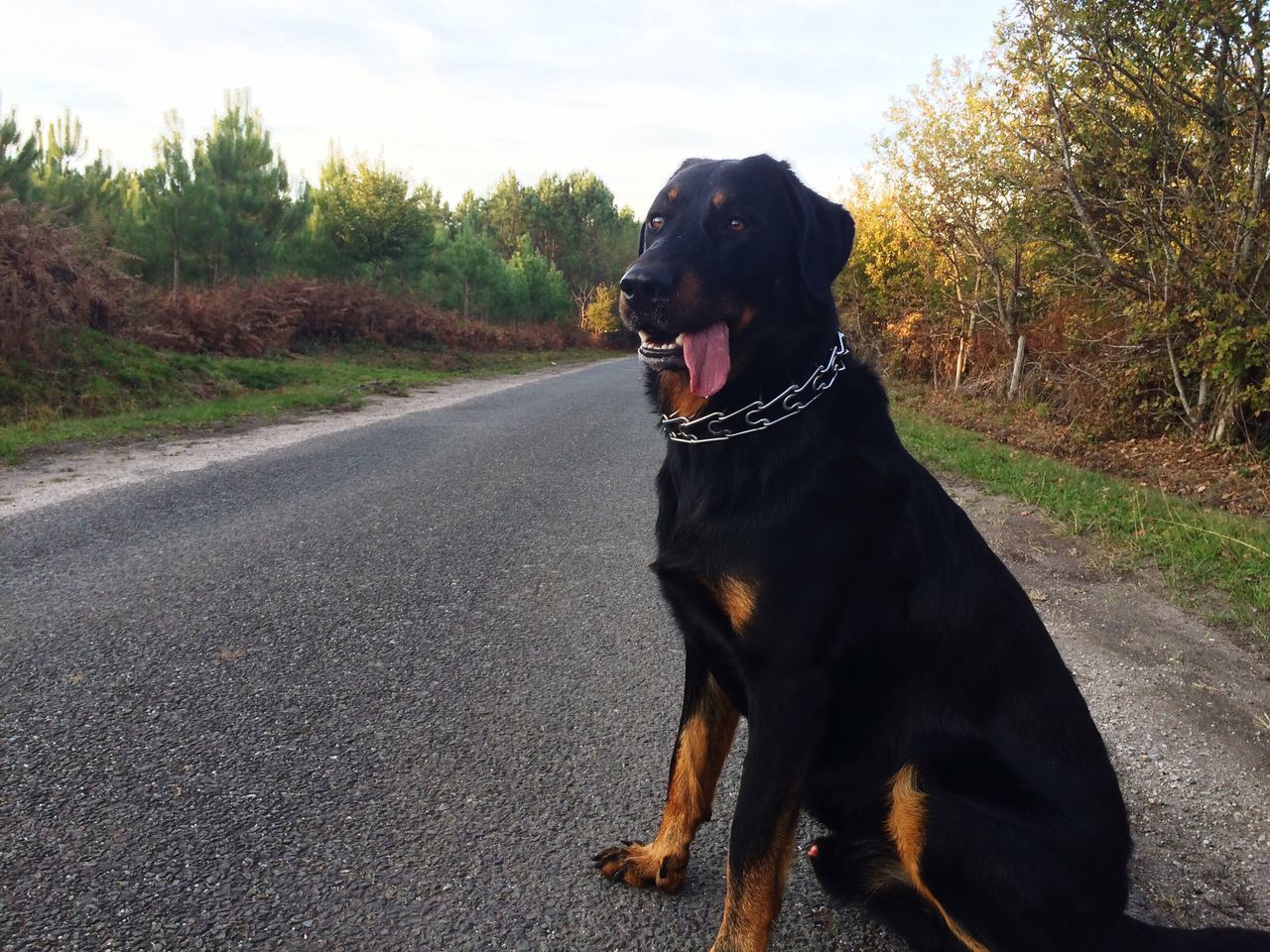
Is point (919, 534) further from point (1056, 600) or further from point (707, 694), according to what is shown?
point (1056, 600)

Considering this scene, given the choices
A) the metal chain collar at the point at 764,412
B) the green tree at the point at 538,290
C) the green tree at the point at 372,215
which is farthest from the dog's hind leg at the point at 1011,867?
the green tree at the point at 538,290

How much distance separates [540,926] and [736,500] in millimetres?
1098

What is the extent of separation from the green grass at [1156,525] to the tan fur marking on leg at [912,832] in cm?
331

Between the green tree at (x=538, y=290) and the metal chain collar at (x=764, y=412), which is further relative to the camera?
the green tree at (x=538, y=290)

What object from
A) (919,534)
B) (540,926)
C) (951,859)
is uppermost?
(919,534)

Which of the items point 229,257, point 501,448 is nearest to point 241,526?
point 501,448

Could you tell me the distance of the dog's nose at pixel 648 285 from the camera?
2172 mm

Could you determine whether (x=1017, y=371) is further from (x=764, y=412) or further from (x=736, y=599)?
(x=736, y=599)

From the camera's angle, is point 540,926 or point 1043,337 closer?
point 540,926

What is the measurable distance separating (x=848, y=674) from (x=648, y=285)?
113 cm

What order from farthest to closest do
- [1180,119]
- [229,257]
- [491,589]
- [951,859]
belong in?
[229,257] → [1180,119] → [491,589] → [951,859]

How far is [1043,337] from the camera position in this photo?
1619 cm

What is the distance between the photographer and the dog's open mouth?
2.18 metres

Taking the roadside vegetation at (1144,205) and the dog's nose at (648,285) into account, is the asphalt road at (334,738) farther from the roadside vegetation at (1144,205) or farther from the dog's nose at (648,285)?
the roadside vegetation at (1144,205)
